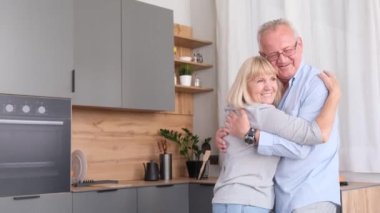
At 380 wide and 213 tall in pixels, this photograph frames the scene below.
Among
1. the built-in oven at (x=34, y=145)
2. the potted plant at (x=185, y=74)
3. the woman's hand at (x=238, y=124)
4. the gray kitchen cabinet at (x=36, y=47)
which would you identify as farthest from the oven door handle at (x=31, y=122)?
the woman's hand at (x=238, y=124)

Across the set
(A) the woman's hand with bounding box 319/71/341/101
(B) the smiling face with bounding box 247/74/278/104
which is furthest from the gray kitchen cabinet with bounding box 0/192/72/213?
(A) the woman's hand with bounding box 319/71/341/101

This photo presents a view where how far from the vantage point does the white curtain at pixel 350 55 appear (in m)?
2.85

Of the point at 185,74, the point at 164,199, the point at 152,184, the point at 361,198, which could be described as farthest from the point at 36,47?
the point at 361,198

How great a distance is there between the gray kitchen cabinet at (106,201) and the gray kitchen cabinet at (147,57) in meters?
0.65

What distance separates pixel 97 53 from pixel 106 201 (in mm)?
1000

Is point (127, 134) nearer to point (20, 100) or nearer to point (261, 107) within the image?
point (20, 100)

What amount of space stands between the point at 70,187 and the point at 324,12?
2084 mm

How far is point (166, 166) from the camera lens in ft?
11.9

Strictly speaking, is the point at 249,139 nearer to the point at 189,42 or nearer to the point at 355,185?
the point at 355,185

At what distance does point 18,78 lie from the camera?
2.65 metres

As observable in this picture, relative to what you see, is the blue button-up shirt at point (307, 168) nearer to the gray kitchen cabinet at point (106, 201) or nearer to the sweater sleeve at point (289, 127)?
the sweater sleeve at point (289, 127)

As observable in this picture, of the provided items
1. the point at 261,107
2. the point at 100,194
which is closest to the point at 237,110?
the point at 261,107

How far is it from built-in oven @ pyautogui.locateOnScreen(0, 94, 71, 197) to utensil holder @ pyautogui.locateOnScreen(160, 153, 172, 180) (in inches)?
38.3

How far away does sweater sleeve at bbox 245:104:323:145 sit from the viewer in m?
1.55
